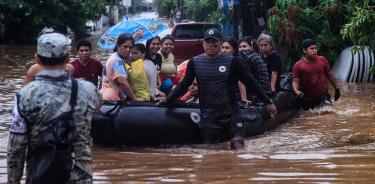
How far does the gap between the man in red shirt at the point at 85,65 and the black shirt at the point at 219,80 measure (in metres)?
1.62

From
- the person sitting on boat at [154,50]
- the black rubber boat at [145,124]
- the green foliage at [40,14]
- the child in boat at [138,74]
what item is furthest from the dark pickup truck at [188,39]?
the green foliage at [40,14]

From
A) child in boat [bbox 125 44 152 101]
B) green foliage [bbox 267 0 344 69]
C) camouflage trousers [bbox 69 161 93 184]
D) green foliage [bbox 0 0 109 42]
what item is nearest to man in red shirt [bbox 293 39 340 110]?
child in boat [bbox 125 44 152 101]

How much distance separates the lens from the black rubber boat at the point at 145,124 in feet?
26.2

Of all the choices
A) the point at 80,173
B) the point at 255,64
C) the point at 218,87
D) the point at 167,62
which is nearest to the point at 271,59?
the point at 255,64

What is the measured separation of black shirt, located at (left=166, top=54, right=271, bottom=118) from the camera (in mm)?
7281

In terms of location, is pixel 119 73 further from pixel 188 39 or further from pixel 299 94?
pixel 188 39

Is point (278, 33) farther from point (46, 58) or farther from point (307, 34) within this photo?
point (46, 58)

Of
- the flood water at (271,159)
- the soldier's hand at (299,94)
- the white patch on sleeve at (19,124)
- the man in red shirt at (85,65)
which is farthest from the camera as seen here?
the soldier's hand at (299,94)

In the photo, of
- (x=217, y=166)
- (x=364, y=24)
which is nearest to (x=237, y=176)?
(x=217, y=166)

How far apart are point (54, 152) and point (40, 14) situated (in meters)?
36.2

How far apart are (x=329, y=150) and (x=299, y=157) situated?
81cm

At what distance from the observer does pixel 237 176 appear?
20.0ft

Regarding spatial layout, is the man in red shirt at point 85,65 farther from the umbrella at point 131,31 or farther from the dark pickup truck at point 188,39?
the dark pickup truck at point 188,39

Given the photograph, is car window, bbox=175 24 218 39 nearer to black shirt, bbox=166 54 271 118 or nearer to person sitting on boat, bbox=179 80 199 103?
person sitting on boat, bbox=179 80 199 103
